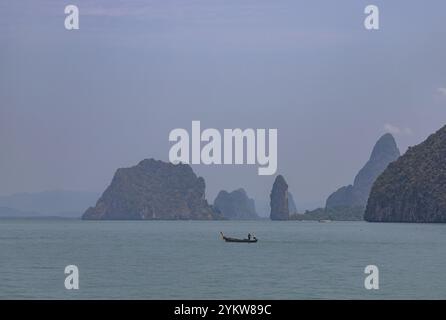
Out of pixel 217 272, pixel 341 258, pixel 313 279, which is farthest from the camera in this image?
pixel 341 258

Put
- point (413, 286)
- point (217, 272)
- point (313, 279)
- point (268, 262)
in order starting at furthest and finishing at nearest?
point (268, 262)
point (217, 272)
point (313, 279)
point (413, 286)

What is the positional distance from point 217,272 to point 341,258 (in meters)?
22.9

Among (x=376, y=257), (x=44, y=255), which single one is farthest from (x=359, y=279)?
(x=44, y=255)

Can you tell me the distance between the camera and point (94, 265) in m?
78.6

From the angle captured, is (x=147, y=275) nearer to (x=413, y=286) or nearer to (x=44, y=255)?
(x=413, y=286)
